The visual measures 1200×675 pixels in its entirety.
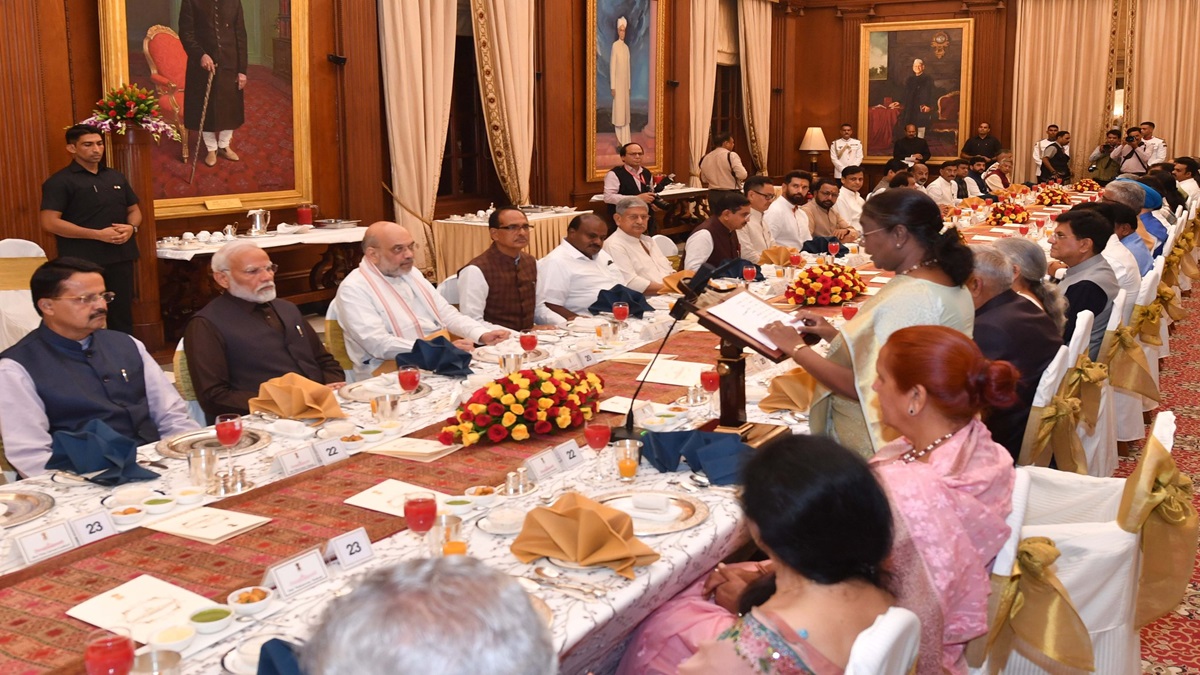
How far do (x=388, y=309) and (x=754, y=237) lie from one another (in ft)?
14.4

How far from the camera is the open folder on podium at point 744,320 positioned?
300cm

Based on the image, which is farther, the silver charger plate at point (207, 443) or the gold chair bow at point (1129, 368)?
the gold chair bow at point (1129, 368)

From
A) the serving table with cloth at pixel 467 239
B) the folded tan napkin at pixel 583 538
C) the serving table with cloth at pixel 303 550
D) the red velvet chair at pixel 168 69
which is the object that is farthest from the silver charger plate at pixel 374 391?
the serving table with cloth at pixel 467 239

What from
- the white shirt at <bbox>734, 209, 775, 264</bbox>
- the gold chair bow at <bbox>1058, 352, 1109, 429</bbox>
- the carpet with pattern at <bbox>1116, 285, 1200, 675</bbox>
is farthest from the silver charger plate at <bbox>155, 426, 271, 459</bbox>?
the white shirt at <bbox>734, 209, 775, 264</bbox>

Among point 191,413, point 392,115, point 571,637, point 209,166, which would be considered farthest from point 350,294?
point 392,115

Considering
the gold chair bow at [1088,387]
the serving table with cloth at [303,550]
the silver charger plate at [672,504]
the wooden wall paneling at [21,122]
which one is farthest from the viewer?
the wooden wall paneling at [21,122]

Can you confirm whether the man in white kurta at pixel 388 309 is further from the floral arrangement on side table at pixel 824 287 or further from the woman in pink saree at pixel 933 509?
the woman in pink saree at pixel 933 509

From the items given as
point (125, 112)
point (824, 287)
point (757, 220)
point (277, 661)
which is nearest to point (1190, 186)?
point (757, 220)

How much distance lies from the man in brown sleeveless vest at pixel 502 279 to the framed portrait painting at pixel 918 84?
526 inches

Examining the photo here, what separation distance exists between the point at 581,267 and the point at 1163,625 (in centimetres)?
354

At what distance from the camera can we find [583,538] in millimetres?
2229

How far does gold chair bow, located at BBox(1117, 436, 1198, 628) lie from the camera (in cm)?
234

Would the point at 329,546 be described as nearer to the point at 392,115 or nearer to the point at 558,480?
the point at 558,480

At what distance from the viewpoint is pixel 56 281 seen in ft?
11.6
